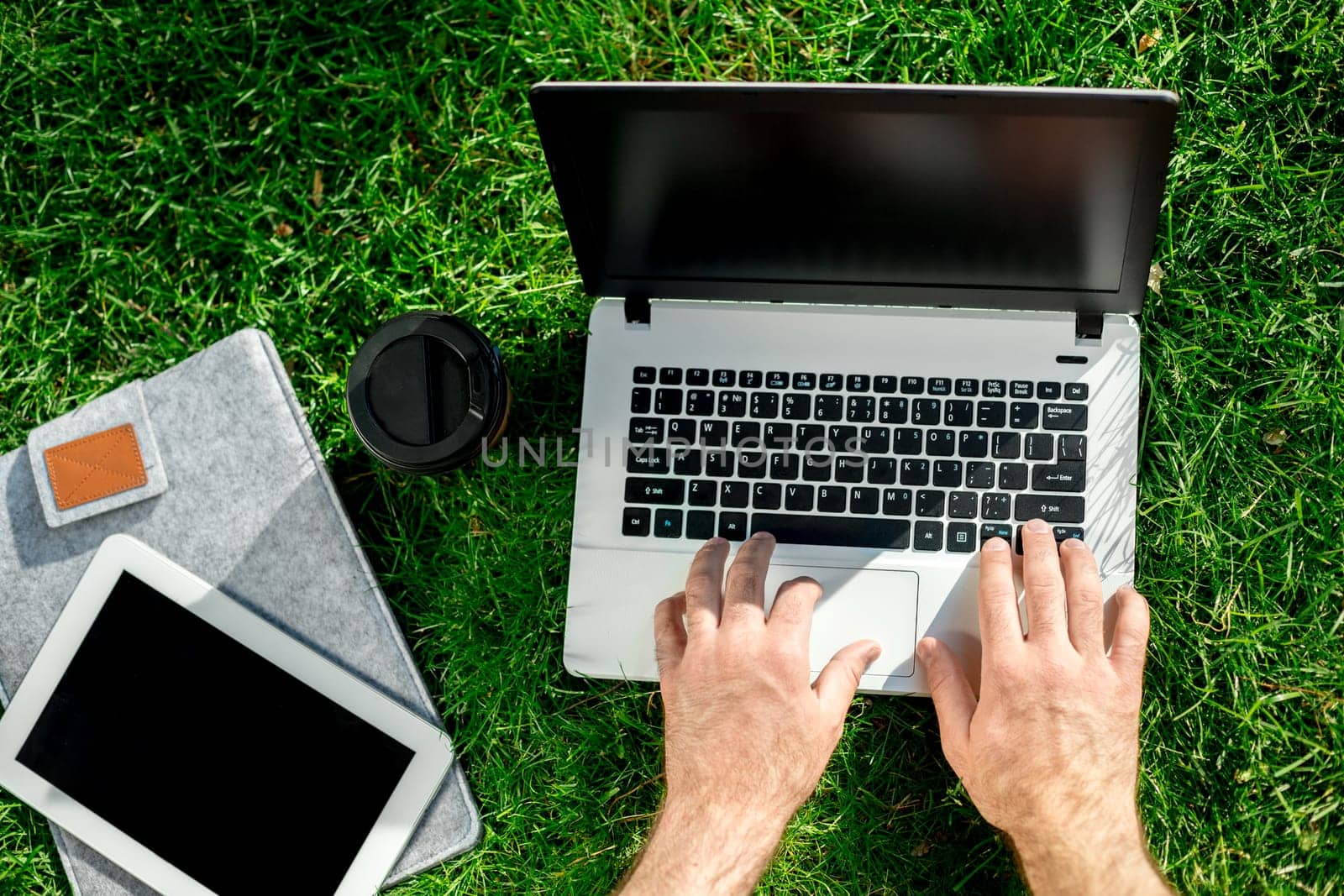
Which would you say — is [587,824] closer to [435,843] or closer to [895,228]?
[435,843]

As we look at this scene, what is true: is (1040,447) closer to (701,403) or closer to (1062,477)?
(1062,477)

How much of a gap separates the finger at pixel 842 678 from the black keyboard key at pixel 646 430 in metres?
0.31

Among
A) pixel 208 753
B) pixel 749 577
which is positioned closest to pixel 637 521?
pixel 749 577

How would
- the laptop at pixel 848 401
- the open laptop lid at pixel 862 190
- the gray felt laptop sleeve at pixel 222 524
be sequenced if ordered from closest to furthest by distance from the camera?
the open laptop lid at pixel 862 190 → the laptop at pixel 848 401 → the gray felt laptop sleeve at pixel 222 524

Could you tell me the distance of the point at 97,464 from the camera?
1264 millimetres

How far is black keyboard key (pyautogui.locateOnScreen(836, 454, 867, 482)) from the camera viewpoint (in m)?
1.08

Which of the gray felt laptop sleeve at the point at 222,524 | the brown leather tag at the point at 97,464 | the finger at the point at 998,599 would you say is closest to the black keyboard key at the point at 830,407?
the finger at the point at 998,599

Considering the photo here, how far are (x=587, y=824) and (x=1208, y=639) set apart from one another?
78cm

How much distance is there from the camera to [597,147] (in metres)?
0.90

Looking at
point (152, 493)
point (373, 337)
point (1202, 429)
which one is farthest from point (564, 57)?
point (1202, 429)

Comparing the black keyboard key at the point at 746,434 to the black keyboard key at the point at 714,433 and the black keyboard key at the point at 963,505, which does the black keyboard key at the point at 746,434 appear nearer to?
the black keyboard key at the point at 714,433

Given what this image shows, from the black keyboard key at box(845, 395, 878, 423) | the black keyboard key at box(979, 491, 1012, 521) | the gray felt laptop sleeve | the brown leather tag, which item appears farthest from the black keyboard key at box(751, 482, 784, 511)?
the brown leather tag

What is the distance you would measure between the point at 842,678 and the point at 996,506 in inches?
9.8

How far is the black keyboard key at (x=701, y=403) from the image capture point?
1107 mm
